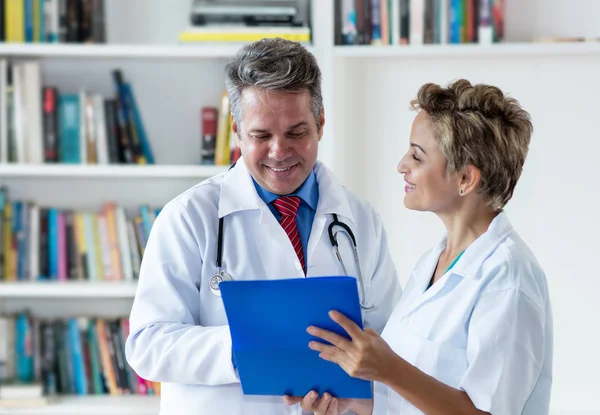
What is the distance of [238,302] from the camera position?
1277 mm

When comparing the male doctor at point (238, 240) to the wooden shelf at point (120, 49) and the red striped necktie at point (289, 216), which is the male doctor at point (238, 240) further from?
the wooden shelf at point (120, 49)

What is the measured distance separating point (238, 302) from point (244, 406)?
1.27 feet

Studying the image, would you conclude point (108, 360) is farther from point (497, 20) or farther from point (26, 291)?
point (497, 20)

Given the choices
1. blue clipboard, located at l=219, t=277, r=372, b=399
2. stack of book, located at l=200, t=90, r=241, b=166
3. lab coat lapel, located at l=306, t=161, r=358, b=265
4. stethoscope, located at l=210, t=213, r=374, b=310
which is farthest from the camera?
stack of book, located at l=200, t=90, r=241, b=166

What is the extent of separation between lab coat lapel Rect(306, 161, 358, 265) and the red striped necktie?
0.11 ft

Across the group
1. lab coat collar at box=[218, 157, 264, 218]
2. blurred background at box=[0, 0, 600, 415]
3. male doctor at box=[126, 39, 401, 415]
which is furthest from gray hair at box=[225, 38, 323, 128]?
blurred background at box=[0, 0, 600, 415]

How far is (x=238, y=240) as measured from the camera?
5.41 feet

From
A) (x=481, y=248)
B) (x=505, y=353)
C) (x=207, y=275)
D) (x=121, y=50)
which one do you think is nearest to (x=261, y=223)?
(x=207, y=275)

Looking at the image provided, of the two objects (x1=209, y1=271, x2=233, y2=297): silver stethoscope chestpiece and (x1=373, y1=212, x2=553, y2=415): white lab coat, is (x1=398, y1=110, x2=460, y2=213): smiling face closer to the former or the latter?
(x1=373, y1=212, x2=553, y2=415): white lab coat

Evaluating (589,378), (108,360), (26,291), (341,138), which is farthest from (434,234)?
(26,291)

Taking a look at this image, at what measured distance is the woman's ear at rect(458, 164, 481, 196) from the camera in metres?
1.39

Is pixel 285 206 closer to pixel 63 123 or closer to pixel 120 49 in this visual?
pixel 120 49

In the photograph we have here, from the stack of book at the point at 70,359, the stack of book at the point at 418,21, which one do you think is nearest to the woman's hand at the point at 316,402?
the stack of book at the point at 70,359

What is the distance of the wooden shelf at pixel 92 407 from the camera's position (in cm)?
262
